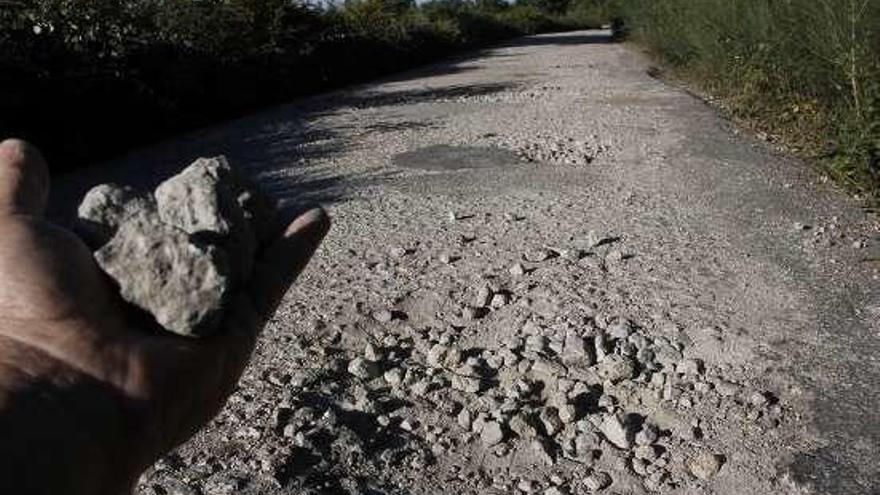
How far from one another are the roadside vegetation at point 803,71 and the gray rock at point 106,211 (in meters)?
6.45

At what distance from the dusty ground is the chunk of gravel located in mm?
394

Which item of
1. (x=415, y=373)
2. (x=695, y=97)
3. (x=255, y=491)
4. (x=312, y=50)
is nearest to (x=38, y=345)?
(x=255, y=491)

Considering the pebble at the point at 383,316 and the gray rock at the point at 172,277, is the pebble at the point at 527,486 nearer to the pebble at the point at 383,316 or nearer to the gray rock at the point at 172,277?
the pebble at the point at 383,316

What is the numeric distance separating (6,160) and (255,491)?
170cm

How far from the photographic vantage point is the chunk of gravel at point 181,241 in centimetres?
218

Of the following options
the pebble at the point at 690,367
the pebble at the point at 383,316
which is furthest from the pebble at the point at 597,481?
the pebble at the point at 383,316

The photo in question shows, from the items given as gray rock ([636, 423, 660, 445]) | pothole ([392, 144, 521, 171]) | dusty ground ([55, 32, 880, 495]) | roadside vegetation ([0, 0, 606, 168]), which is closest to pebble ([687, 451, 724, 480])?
dusty ground ([55, 32, 880, 495])

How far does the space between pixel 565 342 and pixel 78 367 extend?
9.56 ft

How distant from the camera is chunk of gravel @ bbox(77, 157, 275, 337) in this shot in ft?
7.16

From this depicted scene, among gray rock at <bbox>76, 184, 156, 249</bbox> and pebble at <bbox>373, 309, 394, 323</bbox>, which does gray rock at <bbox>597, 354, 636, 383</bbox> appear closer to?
pebble at <bbox>373, 309, 394, 323</bbox>

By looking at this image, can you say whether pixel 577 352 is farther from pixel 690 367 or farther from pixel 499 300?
pixel 499 300

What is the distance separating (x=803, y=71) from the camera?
10.2 meters

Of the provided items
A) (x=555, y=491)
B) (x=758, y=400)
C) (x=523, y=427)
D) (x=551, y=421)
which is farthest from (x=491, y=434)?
(x=758, y=400)

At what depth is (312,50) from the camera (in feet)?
64.0
